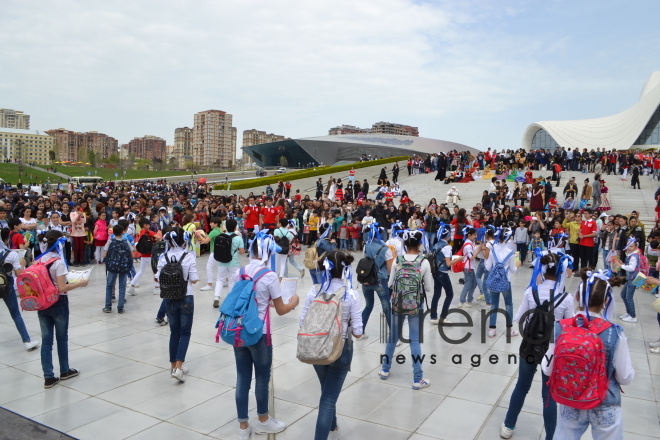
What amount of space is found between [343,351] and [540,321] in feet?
5.34

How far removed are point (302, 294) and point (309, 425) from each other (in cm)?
519

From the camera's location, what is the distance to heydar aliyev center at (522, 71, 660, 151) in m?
55.1

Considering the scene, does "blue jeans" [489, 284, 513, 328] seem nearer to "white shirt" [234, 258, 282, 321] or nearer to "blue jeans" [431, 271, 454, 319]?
"blue jeans" [431, 271, 454, 319]

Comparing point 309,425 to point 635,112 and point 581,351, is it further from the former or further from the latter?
point 635,112

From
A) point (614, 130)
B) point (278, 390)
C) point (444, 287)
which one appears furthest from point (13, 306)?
point (614, 130)

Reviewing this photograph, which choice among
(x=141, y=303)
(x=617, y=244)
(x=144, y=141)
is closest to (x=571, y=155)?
(x=617, y=244)

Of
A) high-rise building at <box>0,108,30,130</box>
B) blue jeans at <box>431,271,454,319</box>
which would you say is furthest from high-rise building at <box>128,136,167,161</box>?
blue jeans at <box>431,271,454,319</box>

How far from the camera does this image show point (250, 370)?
4.12 m

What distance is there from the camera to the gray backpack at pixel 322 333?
11.5 feet

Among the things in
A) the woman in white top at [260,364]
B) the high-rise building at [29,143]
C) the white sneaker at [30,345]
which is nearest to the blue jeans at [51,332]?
the white sneaker at [30,345]

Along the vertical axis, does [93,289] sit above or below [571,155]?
below

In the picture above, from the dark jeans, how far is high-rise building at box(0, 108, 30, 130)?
188194mm

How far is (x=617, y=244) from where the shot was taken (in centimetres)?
991

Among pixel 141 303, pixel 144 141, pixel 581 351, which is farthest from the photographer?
pixel 144 141
